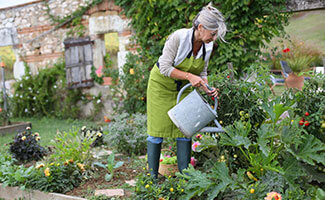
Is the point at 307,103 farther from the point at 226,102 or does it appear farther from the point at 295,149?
the point at 226,102

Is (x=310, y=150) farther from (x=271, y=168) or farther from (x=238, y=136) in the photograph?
(x=238, y=136)

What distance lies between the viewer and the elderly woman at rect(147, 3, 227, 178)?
2.39 metres

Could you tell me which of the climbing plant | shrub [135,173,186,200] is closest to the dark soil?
shrub [135,173,186,200]

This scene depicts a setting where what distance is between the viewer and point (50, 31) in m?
7.78

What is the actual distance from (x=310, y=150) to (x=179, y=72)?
1.05 m

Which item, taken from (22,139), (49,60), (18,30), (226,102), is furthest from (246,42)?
(18,30)

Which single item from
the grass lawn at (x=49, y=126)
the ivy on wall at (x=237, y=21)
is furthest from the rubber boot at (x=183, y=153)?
the grass lawn at (x=49, y=126)

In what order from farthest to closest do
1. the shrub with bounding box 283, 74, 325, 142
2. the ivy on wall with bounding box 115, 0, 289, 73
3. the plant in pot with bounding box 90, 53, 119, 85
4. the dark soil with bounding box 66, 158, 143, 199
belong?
the plant in pot with bounding box 90, 53, 119, 85
the ivy on wall with bounding box 115, 0, 289, 73
the dark soil with bounding box 66, 158, 143, 199
the shrub with bounding box 283, 74, 325, 142

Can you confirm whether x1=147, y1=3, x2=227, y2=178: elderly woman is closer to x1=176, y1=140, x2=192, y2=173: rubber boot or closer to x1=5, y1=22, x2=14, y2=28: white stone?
x1=176, y1=140, x2=192, y2=173: rubber boot

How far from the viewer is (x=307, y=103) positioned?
7.68 ft

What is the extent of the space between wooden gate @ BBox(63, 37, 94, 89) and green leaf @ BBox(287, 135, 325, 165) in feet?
19.0

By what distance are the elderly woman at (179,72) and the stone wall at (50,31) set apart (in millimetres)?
4171

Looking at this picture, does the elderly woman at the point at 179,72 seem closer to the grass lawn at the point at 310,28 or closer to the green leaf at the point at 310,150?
the green leaf at the point at 310,150

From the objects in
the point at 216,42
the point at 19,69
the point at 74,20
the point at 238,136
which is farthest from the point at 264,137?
the point at 19,69
